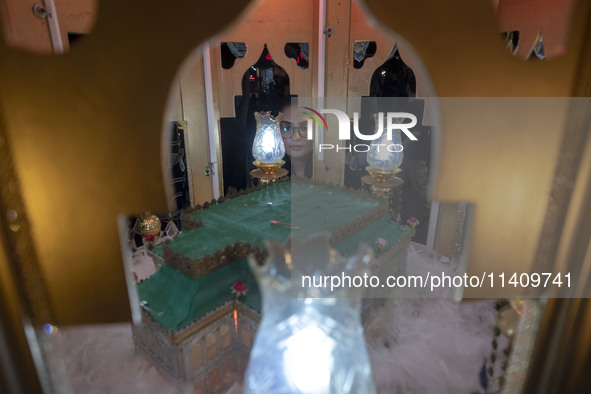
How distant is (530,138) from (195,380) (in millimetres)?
2184

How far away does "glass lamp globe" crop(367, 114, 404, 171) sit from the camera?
3.38 meters

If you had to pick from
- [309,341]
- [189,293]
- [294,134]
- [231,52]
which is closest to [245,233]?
[189,293]

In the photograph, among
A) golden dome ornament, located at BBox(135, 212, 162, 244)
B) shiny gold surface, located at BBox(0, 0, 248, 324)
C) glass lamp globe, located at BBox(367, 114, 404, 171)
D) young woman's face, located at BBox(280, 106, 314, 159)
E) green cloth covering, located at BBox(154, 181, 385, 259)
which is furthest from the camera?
young woman's face, located at BBox(280, 106, 314, 159)

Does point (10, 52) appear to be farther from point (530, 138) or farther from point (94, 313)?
point (530, 138)

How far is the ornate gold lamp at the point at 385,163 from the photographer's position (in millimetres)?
3391

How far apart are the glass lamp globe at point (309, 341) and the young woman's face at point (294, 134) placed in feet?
9.90

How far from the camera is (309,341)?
3.98 feet

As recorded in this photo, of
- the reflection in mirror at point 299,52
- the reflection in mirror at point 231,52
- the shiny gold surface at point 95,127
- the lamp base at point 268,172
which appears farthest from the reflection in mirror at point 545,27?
the reflection in mirror at point 231,52

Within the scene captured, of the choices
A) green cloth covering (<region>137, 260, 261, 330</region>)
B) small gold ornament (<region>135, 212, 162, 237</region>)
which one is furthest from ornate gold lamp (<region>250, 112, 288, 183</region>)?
green cloth covering (<region>137, 260, 261, 330</region>)

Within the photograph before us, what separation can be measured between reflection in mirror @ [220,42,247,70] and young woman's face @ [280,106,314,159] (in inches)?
29.5

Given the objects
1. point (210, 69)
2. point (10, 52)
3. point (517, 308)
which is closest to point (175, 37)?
point (10, 52)

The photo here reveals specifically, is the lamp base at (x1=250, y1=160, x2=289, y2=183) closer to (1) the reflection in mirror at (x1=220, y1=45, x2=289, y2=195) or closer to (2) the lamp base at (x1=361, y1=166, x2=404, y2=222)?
(1) the reflection in mirror at (x1=220, y1=45, x2=289, y2=195)

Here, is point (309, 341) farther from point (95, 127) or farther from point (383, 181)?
point (383, 181)

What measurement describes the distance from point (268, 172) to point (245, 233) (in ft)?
3.88
